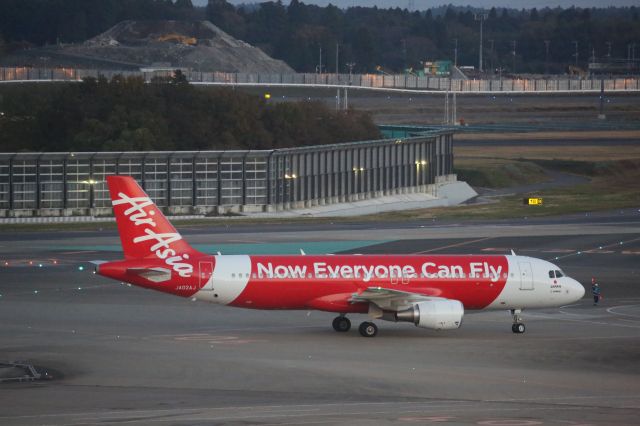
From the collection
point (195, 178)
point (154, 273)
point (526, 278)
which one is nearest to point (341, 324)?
point (526, 278)

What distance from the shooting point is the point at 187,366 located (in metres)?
46.6

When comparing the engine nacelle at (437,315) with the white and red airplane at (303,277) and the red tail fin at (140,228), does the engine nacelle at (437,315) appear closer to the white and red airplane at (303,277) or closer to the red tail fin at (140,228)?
the white and red airplane at (303,277)

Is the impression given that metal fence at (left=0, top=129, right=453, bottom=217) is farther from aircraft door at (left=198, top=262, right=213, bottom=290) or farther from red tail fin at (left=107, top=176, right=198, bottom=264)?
aircraft door at (left=198, top=262, right=213, bottom=290)

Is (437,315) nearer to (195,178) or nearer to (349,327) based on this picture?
(349,327)

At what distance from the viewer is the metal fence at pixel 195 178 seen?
99.9 metres

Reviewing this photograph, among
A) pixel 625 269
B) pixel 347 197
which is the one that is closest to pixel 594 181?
pixel 347 197

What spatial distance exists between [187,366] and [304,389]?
5893 mm

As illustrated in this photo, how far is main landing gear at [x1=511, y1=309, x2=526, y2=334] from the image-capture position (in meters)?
55.8

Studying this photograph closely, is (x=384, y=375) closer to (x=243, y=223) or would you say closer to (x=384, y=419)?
(x=384, y=419)

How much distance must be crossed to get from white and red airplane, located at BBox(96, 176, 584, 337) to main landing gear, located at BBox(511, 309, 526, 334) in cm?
154

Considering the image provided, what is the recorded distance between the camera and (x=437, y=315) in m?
52.8

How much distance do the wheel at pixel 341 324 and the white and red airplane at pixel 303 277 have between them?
45mm

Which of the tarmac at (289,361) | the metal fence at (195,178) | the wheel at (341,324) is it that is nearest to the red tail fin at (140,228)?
the tarmac at (289,361)

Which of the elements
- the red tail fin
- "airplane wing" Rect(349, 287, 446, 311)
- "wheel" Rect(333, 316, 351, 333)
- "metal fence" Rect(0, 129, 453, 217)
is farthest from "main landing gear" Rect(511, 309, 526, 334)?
"metal fence" Rect(0, 129, 453, 217)
